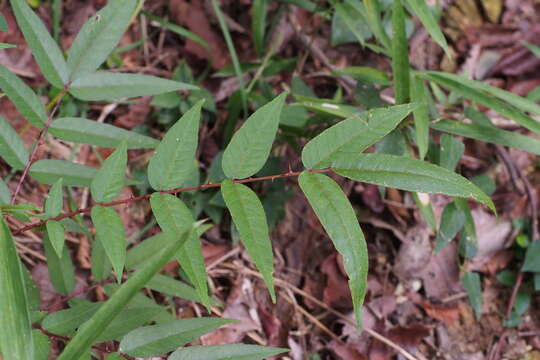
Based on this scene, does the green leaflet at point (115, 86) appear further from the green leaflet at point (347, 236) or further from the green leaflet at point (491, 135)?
the green leaflet at point (491, 135)

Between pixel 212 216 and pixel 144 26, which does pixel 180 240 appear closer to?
pixel 212 216

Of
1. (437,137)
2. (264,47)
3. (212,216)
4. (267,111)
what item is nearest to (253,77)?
(264,47)

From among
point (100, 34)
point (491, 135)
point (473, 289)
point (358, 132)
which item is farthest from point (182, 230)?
point (473, 289)

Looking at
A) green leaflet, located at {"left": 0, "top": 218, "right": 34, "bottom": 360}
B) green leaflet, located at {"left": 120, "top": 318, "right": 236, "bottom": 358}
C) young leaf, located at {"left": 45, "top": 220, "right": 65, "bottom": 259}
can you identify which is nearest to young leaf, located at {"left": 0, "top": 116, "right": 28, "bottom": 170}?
young leaf, located at {"left": 45, "top": 220, "right": 65, "bottom": 259}

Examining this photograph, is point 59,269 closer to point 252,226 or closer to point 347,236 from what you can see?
point 252,226

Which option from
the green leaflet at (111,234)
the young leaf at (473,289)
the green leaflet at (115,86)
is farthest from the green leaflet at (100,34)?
the young leaf at (473,289)

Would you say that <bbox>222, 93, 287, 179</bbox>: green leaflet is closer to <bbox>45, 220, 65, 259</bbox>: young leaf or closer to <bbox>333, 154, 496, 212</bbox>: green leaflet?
<bbox>333, 154, 496, 212</bbox>: green leaflet
